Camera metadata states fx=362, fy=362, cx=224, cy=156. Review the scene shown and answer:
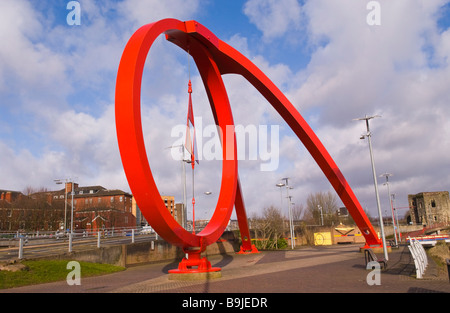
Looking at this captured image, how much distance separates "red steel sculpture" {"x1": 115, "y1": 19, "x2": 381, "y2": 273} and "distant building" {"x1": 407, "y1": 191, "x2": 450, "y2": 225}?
188ft

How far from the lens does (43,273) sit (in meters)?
13.2

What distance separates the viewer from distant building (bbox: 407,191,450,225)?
68500mm

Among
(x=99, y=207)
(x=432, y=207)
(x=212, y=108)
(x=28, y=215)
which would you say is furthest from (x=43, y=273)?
(x=432, y=207)

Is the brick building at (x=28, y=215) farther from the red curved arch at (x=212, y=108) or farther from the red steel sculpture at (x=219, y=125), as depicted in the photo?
the red curved arch at (x=212, y=108)

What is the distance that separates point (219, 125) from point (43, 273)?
8880 millimetres

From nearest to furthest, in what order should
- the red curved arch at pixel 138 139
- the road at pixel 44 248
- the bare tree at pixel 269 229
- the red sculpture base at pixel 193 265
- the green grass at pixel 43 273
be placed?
the red curved arch at pixel 138 139 < the red sculpture base at pixel 193 265 < the green grass at pixel 43 273 < the road at pixel 44 248 < the bare tree at pixel 269 229

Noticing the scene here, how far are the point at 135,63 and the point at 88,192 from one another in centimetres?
7698

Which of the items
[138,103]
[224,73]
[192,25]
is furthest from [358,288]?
[224,73]

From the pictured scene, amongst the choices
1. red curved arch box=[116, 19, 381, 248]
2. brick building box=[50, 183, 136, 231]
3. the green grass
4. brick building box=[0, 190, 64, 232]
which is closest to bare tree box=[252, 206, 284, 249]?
red curved arch box=[116, 19, 381, 248]

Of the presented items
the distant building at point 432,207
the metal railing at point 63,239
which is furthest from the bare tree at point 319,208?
the metal railing at point 63,239

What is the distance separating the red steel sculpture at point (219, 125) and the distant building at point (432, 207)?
5737 cm

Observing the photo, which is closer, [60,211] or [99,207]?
[60,211]

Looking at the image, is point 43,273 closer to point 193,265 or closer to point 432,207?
point 193,265

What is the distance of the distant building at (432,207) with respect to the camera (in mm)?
68500
